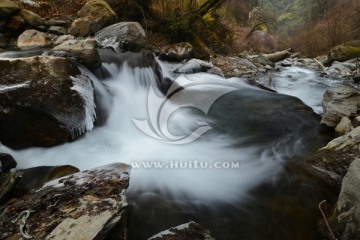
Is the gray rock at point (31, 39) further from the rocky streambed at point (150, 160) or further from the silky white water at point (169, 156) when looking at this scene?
the silky white water at point (169, 156)

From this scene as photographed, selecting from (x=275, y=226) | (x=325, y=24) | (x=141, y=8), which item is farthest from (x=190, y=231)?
(x=325, y=24)

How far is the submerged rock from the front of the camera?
2111mm

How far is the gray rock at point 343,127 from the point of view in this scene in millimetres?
3938

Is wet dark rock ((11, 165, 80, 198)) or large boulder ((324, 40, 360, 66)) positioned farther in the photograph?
large boulder ((324, 40, 360, 66))

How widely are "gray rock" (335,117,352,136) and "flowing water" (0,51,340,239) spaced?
0.32 metres

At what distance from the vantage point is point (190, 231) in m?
2.20

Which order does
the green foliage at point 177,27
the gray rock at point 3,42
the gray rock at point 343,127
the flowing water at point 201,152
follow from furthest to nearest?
A: the green foliage at point 177,27, the gray rock at point 3,42, the gray rock at point 343,127, the flowing water at point 201,152

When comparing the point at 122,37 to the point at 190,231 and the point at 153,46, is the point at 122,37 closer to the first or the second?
the point at 153,46

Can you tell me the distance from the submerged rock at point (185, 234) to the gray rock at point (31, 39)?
257 inches

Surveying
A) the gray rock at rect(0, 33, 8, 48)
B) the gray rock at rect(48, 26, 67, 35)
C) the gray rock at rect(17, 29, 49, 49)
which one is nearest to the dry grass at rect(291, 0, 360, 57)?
the gray rock at rect(48, 26, 67, 35)

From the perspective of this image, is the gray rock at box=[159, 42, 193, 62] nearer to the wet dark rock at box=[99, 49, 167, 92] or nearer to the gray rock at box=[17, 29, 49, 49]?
the wet dark rock at box=[99, 49, 167, 92]

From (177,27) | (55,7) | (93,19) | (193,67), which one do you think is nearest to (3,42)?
(93,19)

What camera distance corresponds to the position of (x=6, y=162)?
3.09 m

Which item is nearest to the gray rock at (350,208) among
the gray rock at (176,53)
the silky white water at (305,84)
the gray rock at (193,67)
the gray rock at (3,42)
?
the silky white water at (305,84)
